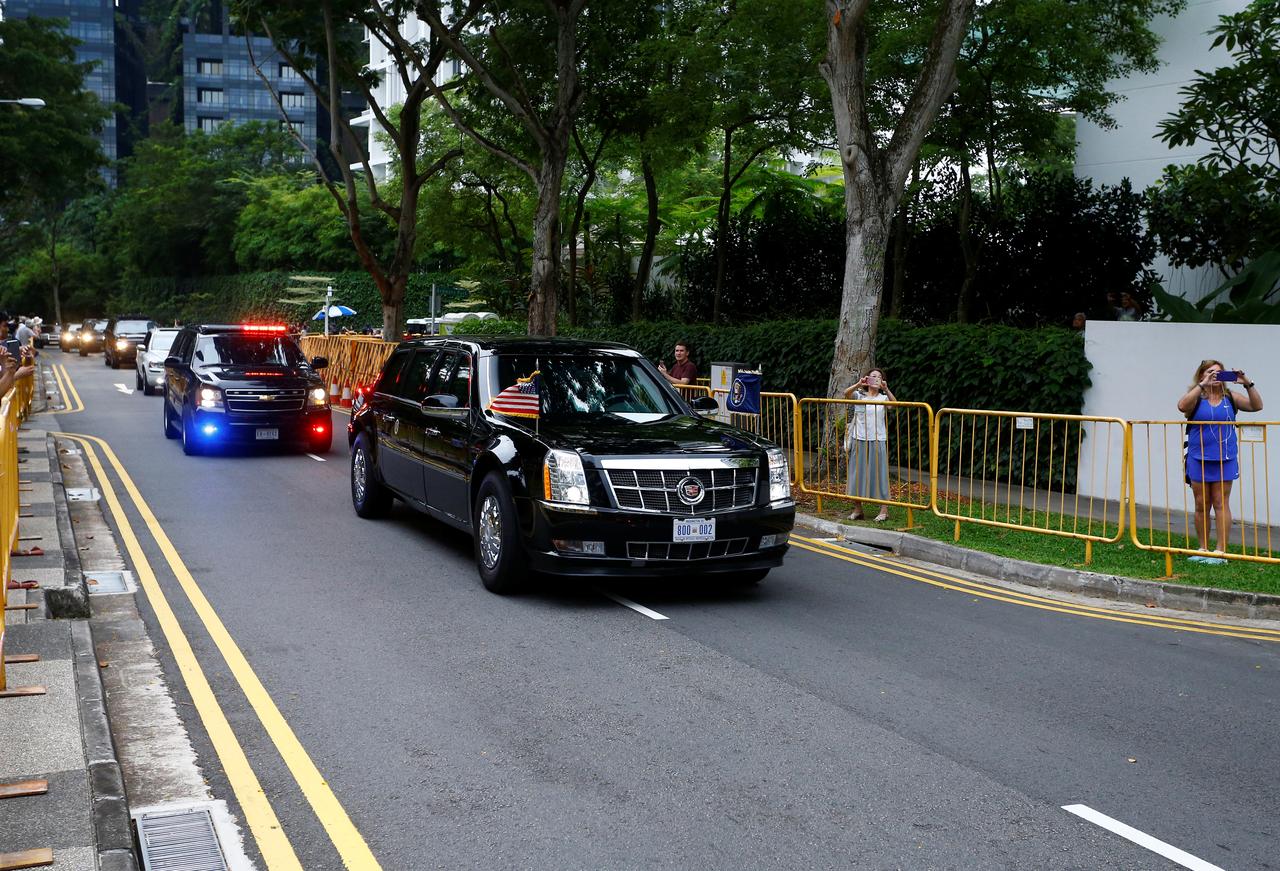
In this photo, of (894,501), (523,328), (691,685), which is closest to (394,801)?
(691,685)

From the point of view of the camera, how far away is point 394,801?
5.26 metres

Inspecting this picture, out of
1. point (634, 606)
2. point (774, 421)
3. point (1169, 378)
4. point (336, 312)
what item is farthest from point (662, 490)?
point (336, 312)

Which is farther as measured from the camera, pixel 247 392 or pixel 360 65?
pixel 360 65

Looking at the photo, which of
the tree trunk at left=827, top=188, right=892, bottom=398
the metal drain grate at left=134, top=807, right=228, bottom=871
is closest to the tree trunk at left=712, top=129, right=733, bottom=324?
the tree trunk at left=827, top=188, right=892, bottom=398

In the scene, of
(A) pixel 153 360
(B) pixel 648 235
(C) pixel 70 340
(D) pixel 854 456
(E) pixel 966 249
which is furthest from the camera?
(C) pixel 70 340

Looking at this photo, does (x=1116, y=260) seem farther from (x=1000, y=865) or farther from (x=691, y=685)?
(x=1000, y=865)

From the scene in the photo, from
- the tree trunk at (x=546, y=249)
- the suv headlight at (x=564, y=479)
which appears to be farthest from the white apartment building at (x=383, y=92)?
the suv headlight at (x=564, y=479)

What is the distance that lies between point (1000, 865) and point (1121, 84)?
20.9 meters

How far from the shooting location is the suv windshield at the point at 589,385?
394 inches

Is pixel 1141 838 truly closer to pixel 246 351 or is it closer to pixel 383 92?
pixel 246 351

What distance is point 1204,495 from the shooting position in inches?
425

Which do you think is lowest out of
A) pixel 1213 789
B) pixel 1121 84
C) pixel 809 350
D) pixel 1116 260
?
pixel 1213 789

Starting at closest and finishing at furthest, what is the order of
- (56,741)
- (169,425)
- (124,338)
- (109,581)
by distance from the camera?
(56,741), (109,581), (169,425), (124,338)

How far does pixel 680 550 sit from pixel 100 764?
4.33 meters
